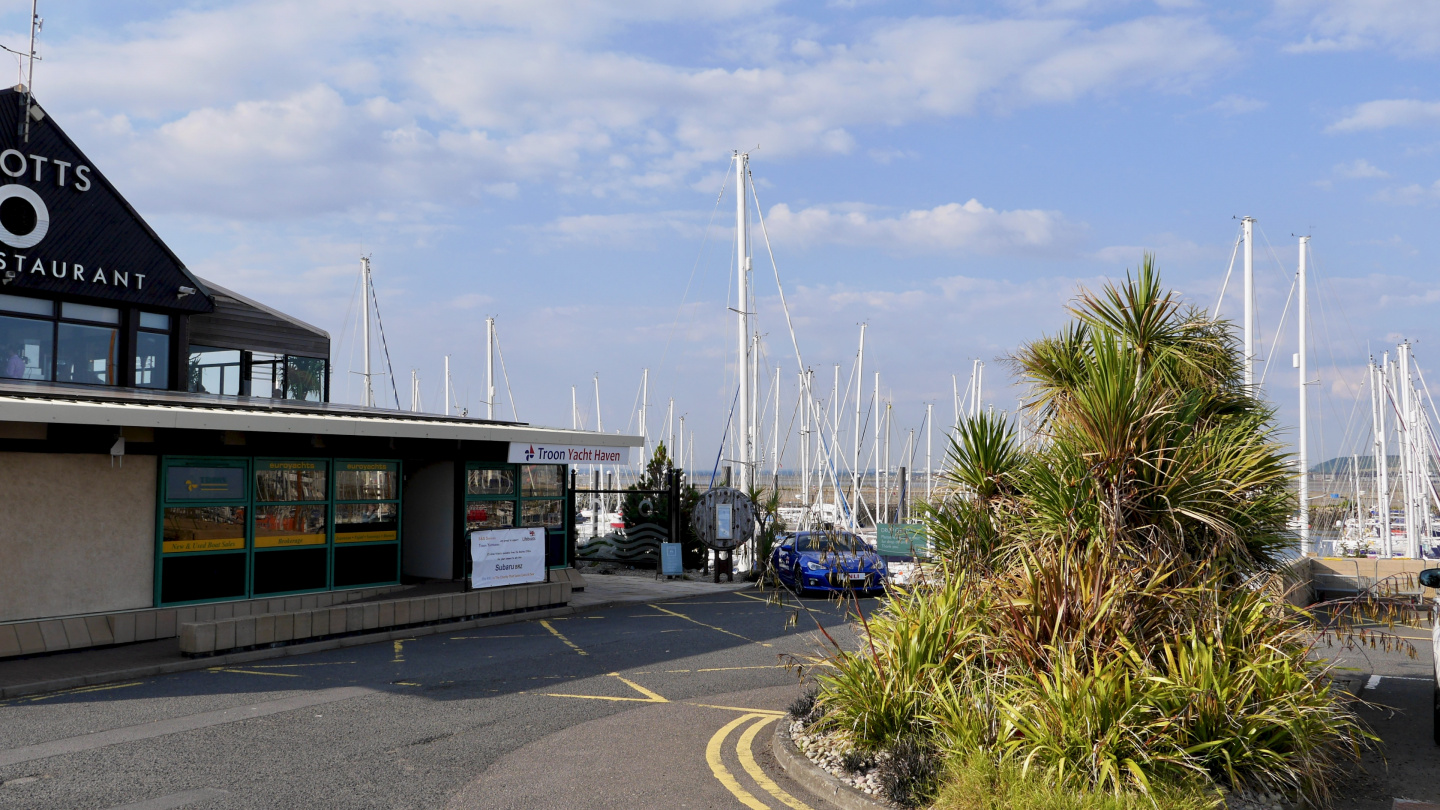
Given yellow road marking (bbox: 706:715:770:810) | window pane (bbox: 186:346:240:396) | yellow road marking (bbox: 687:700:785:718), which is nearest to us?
yellow road marking (bbox: 706:715:770:810)

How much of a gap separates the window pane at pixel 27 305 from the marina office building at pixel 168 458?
0.09ft

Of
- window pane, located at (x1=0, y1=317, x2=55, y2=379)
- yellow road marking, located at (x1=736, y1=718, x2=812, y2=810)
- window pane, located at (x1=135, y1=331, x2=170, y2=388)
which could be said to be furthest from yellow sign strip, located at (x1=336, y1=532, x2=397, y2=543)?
yellow road marking, located at (x1=736, y1=718, x2=812, y2=810)

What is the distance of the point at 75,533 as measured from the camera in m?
13.0

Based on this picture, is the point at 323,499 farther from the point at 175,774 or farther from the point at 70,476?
the point at 175,774

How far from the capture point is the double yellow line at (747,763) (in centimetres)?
700

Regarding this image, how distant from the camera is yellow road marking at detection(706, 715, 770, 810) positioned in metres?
6.96

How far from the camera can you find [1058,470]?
8180mm

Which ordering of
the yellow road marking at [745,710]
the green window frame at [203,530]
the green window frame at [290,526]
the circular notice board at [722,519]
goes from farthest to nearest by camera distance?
the circular notice board at [722,519] → the green window frame at [290,526] → the green window frame at [203,530] → the yellow road marking at [745,710]

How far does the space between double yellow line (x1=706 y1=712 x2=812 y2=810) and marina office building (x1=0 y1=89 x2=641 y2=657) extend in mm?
7769

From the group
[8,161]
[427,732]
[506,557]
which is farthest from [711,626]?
[8,161]

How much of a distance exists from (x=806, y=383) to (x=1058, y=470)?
3493 cm

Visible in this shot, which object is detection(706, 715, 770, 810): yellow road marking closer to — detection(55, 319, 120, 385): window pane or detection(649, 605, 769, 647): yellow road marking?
detection(649, 605, 769, 647): yellow road marking

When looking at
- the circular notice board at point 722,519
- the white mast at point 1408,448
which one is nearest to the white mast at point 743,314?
the circular notice board at point 722,519

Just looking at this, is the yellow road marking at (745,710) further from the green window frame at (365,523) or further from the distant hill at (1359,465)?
the distant hill at (1359,465)
